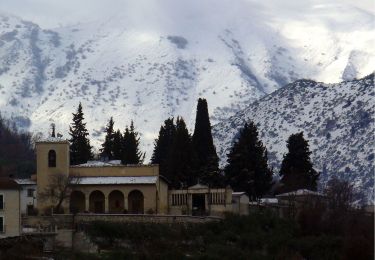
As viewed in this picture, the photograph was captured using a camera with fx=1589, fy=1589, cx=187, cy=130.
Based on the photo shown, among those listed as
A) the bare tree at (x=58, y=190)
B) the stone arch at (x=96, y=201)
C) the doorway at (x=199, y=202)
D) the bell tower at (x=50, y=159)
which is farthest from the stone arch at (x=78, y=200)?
the doorway at (x=199, y=202)

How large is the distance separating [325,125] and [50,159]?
64.7 meters

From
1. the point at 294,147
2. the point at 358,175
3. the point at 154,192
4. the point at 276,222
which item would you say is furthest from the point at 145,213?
the point at 358,175

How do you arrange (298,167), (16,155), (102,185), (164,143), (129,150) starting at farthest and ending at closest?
(16,155) < (164,143) < (129,150) < (298,167) < (102,185)

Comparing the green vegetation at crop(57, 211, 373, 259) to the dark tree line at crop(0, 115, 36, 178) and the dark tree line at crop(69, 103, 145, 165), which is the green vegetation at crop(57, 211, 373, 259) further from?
the dark tree line at crop(0, 115, 36, 178)

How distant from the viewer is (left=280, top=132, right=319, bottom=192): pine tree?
112 m

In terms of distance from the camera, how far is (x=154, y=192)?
101m

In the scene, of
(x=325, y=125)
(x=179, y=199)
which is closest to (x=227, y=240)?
(x=179, y=199)

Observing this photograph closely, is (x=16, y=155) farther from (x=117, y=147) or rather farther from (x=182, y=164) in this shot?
(x=182, y=164)

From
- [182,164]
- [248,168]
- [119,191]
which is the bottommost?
[119,191]

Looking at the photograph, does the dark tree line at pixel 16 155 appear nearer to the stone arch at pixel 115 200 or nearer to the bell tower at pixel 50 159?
the bell tower at pixel 50 159

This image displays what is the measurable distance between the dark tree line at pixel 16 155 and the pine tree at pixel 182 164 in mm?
18700

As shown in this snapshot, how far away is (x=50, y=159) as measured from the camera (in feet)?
340

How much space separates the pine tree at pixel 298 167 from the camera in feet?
369

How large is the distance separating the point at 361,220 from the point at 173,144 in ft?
56.8
